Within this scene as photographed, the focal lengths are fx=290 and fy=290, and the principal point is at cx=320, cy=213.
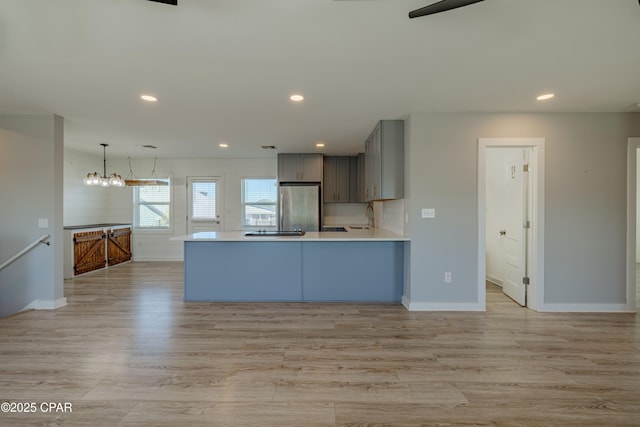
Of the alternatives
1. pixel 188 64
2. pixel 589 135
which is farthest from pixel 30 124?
pixel 589 135

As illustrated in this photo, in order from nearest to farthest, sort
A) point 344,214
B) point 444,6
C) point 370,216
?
point 444,6, point 370,216, point 344,214

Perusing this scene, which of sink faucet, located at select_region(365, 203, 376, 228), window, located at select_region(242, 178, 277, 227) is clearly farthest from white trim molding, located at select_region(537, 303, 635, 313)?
window, located at select_region(242, 178, 277, 227)

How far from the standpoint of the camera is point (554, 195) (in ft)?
11.3

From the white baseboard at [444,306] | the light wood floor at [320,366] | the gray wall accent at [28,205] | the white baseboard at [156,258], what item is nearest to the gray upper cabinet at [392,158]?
the white baseboard at [444,306]

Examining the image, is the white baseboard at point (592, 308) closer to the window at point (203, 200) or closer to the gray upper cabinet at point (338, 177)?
the gray upper cabinet at point (338, 177)

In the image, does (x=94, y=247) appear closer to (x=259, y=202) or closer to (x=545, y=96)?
(x=259, y=202)

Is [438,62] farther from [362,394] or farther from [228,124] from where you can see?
[228,124]

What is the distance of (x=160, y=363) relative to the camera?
7.52ft

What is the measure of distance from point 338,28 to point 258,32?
52cm

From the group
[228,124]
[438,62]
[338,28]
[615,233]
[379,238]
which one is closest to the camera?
[338,28]

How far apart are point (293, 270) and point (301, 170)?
2.66 meters

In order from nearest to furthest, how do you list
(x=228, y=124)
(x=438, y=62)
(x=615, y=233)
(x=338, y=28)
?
1. (x=338, y=28)
2. (x=438, y=62)
3. (x=615, y=233)
4. (x=228, y=124)

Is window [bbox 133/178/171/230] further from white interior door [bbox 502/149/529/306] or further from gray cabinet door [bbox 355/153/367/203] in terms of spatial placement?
white interior door [bbox 502/149/529/306]

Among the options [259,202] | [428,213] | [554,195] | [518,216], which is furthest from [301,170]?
[554,195]
